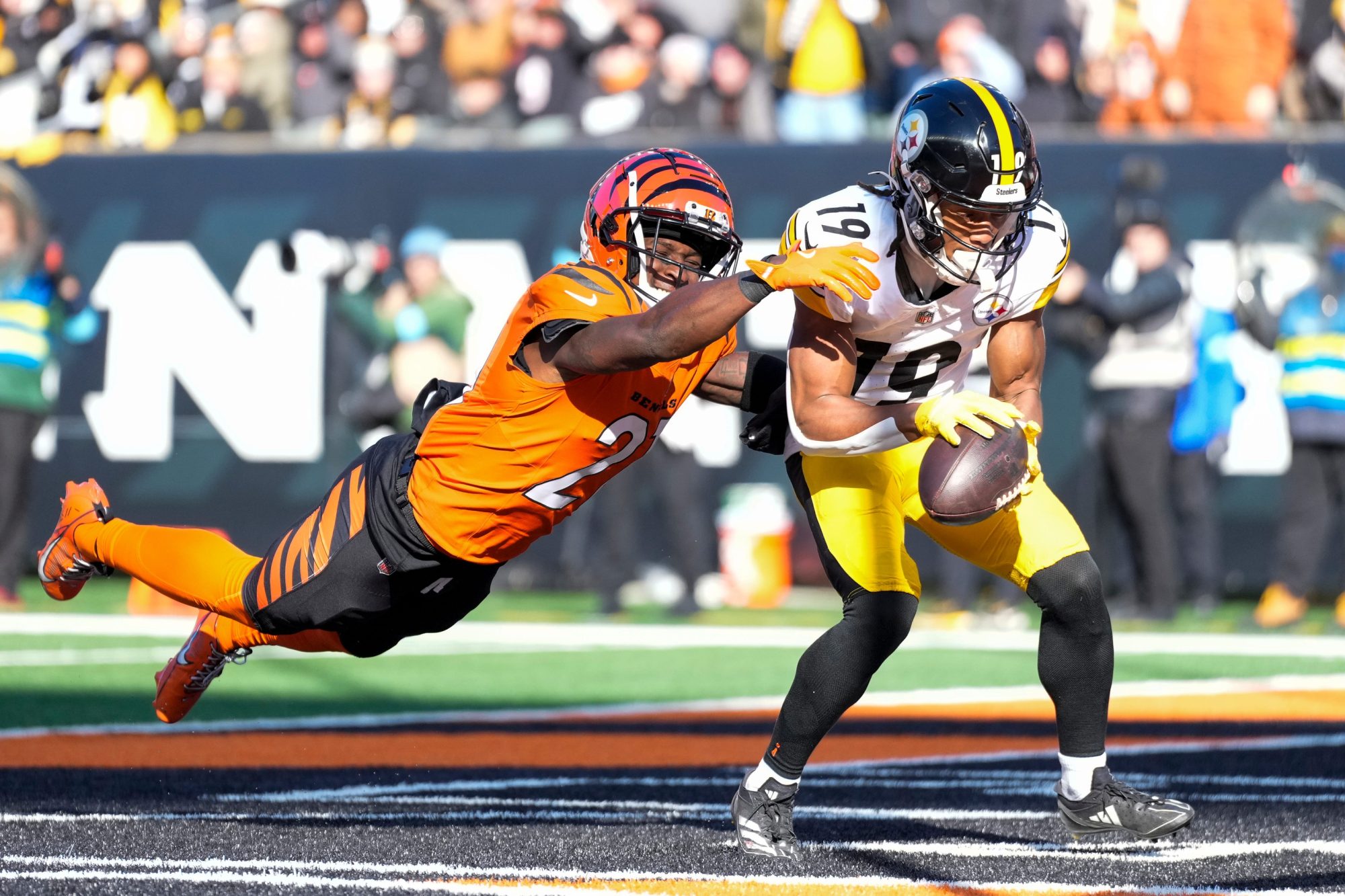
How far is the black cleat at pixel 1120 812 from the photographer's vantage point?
12.9ft

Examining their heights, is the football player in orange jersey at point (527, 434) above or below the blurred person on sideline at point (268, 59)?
above

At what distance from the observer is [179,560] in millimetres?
4496

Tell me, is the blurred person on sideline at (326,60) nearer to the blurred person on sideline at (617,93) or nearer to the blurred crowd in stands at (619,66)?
the blurred crowd in stands at (619,66)

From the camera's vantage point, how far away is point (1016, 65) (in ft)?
36.5

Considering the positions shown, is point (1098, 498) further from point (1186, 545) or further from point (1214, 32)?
point (1214, 32)

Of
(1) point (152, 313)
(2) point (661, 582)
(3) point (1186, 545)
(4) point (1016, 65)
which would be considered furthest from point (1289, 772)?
(1) point (152, 313)

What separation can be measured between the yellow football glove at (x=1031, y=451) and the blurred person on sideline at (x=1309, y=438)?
225 inches

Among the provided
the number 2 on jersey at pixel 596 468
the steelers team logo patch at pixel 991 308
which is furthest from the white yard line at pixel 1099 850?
the steelers team logo patch at pixel 991 308

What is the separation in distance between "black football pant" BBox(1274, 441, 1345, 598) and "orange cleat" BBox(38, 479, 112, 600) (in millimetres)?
6368

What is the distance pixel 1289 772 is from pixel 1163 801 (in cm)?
142

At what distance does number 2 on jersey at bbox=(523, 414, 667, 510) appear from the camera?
4.06 metres

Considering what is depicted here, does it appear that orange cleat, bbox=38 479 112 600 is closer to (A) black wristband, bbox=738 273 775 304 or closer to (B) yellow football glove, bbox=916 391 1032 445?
(A) black wristband, bbox=738 273 775 304

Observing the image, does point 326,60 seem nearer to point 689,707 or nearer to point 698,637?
point 698,637

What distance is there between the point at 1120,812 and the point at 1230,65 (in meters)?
7.98
